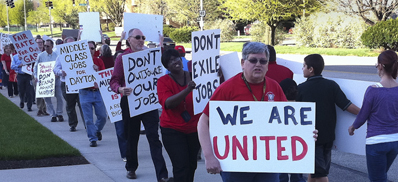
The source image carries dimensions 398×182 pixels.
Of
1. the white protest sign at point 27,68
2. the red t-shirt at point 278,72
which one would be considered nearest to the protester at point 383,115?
the red t-shirt at point 278,72

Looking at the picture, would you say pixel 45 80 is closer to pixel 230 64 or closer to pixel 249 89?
pixel 230 64

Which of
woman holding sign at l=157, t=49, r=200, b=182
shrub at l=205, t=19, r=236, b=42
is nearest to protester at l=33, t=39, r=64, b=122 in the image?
woman holding sign at l=157, t=49, r=200, b=182

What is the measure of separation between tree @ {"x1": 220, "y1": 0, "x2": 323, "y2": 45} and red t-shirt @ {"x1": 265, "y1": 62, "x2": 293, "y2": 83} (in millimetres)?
33319

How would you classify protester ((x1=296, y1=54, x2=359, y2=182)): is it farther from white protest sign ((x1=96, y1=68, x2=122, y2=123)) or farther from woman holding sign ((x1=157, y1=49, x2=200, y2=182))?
white protest sign ((x1=96, y1=68, x2=122, y2=123))

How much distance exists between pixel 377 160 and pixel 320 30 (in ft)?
110

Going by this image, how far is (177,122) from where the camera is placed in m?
5.38

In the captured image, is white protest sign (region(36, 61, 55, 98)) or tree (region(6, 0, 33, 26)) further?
tree (region(6, 0, 33, 26))

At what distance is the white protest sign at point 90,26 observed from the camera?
37.6 feet

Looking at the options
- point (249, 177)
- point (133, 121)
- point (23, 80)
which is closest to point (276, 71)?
point (133, 121)

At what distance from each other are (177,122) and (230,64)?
1669 mm

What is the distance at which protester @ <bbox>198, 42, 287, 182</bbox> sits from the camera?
12.1 feet

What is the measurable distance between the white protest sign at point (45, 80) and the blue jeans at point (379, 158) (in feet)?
29.7

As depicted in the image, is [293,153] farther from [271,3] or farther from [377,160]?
[271,3]

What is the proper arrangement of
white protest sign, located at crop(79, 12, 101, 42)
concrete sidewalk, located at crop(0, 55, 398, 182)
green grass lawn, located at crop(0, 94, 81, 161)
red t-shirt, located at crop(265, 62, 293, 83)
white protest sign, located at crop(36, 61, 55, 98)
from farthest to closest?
white protest sign, located at crop(36, 61, 55, 98)
white protest sign, located at crop(79, 12, 101, 42)
green grass lawn, located at crop(0, 94, 81, 161)
concrete sidewalk, located at crop(0, 55, 398, 182)
red t-shirt, located at crop(265, 62, 293, 83)
